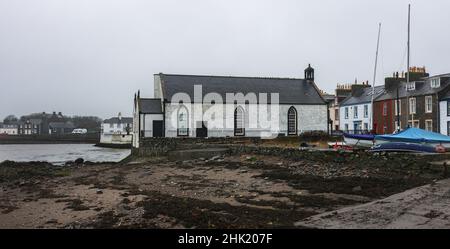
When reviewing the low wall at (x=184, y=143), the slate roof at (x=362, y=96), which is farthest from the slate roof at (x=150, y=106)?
the slate roof at (x=362, y=96)

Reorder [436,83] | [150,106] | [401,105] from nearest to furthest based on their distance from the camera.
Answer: [150,106]
[436,83]
[401,105]

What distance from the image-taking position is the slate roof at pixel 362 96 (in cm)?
5019

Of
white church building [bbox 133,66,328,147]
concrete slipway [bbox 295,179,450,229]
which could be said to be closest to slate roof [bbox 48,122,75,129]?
white church building [bbox 133,66,328,147]

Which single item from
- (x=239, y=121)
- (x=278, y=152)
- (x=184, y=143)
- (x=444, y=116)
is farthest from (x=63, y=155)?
(x=444, y=116)

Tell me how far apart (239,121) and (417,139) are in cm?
2147

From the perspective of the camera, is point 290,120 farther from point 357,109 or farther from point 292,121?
point 357,109

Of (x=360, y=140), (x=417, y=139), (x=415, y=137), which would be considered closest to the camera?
(x=417, y=139)

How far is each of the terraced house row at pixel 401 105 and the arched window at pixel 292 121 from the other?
719cm

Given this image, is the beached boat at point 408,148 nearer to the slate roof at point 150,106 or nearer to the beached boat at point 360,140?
the beached boat at point 360,140

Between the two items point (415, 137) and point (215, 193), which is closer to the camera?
point (215, 193)

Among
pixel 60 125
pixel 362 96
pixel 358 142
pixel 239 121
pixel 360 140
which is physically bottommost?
pixel 358 142

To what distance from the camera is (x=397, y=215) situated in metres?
8.76
